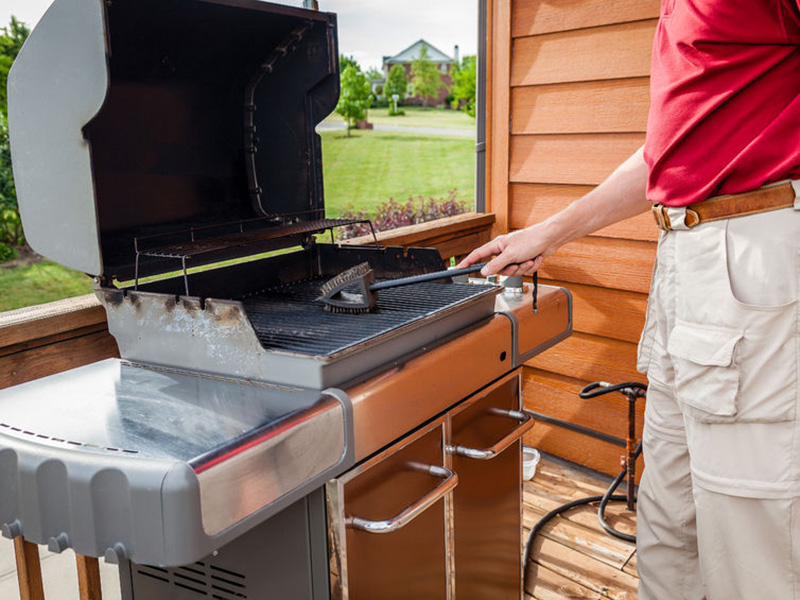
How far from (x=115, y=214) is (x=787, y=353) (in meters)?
1.20

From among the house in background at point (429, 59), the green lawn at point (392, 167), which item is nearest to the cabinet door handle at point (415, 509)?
the green lawn at point (392, 167)

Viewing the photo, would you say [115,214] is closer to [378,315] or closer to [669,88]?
[378,315]

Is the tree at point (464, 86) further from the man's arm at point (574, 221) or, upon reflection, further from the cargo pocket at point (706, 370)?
the cargo pocket at point (706, 370)

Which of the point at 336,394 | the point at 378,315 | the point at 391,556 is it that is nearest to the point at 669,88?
the point at 378,315

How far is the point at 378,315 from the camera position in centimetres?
125

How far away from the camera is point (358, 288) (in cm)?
129

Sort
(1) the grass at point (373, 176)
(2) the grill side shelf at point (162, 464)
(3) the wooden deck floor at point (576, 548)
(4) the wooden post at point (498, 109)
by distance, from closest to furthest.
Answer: (2) the grill side shelf at point (162, 464) < (3) the wooden deck floor at point (576, 548) < (4) the wooden post at point (498, 109) < (1) the grass at point (373, 176)

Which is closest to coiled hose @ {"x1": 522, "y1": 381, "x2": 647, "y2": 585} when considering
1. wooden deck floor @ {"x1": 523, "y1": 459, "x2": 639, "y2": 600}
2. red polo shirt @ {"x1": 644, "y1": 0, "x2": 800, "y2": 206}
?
wooden deck floor @ {"x1": 523, "y1": 459, "x2": 639, "y2": 600}

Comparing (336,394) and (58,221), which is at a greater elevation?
(58,221)

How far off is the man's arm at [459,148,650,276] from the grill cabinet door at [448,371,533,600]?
25 centimetres

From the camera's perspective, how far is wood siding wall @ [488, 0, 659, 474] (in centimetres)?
240

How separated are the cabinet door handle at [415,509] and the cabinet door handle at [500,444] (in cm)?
6

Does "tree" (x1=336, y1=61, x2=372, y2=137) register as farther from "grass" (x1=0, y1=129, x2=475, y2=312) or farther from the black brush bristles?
the black brush bristles

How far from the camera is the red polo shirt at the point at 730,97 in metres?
1.15
